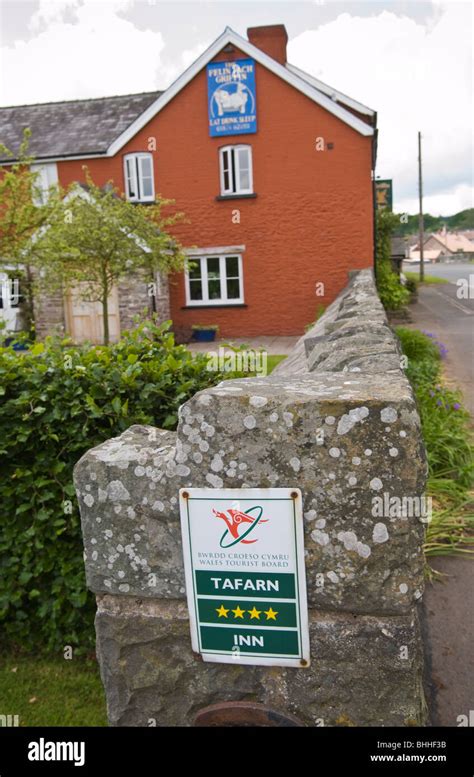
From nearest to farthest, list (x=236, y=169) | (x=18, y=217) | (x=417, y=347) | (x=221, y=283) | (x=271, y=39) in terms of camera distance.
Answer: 1. (x=417, y=347)
2. (x=18, y=217)
3. (x=236, y=169)
4. (x=221, y=283)
5. (x=271, y=39)

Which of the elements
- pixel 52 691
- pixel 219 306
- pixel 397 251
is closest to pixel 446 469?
pixel 52 691

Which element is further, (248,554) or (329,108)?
(329,108)

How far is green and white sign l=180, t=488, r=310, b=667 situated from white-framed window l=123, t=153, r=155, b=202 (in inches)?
732

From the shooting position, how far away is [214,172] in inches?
755

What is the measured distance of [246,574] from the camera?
217cm

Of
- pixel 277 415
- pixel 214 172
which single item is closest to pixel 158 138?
pixel 214 172

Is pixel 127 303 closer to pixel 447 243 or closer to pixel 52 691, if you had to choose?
pixel 52 691

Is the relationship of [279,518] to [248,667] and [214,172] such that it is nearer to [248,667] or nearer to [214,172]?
[248,667]

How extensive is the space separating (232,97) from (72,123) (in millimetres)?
5819

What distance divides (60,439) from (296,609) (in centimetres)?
202

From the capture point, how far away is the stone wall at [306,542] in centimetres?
200

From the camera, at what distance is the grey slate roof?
2005 centimetres

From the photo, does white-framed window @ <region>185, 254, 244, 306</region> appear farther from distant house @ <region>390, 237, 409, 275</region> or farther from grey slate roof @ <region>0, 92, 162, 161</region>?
distant house @ <region>390, 237, 409, 275</region>

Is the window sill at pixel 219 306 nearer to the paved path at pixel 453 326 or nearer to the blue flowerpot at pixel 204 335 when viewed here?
the blue flowerpot at pixel 204 335
